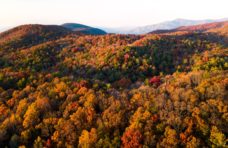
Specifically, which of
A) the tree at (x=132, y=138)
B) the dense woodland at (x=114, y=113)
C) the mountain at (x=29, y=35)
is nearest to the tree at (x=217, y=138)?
the dense woodland at (x=114, y=113)

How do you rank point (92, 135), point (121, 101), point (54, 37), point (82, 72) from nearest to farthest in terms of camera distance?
point (92, 135) < point (121, 101) < point (82, 72) < point (54, 37)

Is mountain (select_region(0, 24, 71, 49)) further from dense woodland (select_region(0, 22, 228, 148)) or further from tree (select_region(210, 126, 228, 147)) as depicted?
tree (select_region(210, 126, 228, 147))

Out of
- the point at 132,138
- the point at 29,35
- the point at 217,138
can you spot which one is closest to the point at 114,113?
the point at 132,138

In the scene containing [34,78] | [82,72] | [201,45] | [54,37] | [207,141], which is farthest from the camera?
[54,37]

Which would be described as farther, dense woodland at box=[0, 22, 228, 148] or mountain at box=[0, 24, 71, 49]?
mountain at box=[0, 24, 71, 49]

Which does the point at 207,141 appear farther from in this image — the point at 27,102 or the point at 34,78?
the point at 34,78

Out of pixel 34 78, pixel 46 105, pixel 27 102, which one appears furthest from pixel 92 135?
pixel 34 78

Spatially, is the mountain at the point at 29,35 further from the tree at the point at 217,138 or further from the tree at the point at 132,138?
the tree at the point at 217,138

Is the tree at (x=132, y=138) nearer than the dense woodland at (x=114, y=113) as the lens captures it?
Yes

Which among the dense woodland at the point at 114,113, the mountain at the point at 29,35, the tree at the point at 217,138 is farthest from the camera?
the mountain at the point at 29,35

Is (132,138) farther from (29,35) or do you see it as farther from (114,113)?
(29,35)

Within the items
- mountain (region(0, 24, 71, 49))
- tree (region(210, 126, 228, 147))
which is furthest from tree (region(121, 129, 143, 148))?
mountain (region(0, 24, 71, 49))
